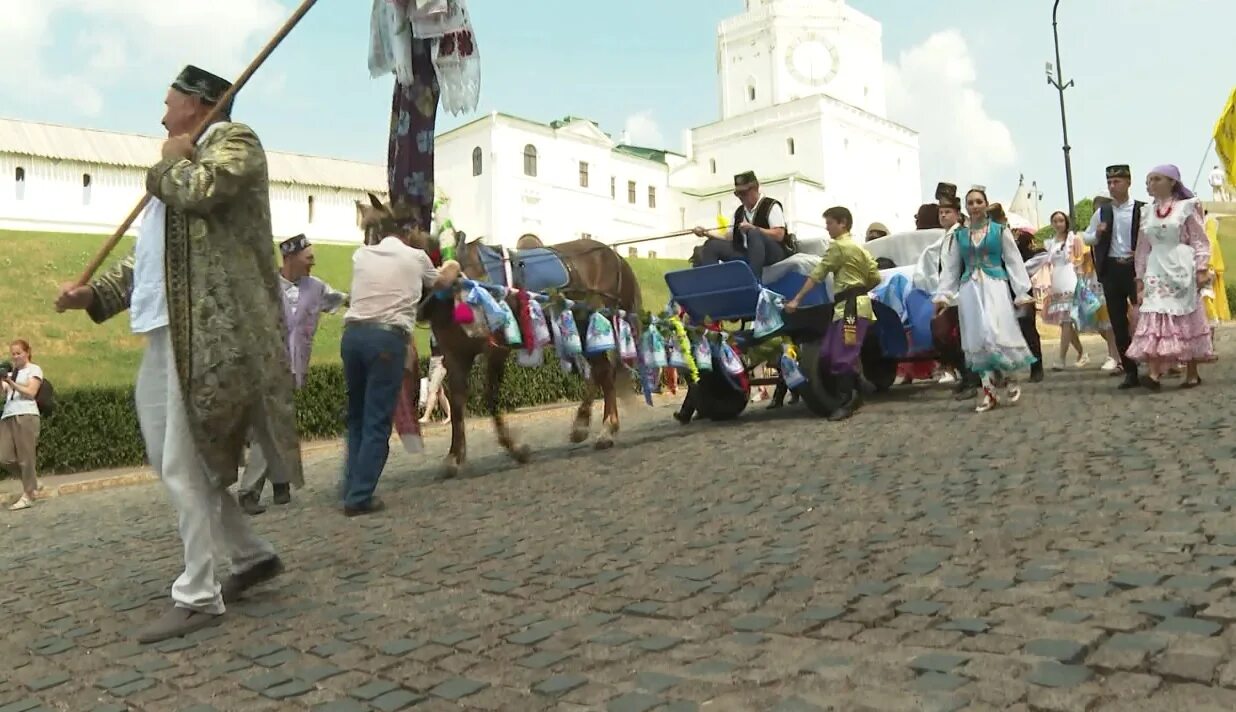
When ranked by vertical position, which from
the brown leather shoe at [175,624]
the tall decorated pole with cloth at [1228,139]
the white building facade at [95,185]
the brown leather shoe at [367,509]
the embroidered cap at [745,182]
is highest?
the white building facade at [95,185]

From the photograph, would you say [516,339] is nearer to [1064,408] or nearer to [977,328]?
[977,328]

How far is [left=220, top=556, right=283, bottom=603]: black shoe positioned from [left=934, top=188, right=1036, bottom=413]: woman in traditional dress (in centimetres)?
638

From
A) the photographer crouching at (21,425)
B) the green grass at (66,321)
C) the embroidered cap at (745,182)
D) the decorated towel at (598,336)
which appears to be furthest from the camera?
the green grass at (66,321)

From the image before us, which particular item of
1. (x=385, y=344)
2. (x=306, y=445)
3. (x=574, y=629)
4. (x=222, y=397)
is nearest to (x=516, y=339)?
(x=385, y=344)

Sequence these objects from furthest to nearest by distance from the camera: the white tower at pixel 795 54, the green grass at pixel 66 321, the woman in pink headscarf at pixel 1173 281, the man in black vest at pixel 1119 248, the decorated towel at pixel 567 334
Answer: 1. the white tower at pixel 795 54
2. the green grass at pixel 66 321
3. the man in black vest at pixel 1119 248
4. the woman in pink headscarf at pixel 1173 281
5. the decorated towel at pixel 567 334

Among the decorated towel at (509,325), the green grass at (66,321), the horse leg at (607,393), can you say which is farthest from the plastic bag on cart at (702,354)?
the green grass at (66,321)

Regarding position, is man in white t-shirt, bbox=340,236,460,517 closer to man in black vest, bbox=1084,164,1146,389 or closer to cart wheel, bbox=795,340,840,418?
cart wheel, bbox=795,340,840,418

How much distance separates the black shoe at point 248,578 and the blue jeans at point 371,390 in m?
1.99

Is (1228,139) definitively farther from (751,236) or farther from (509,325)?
(509,325)

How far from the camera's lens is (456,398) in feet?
25.4

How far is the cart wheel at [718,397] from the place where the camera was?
10023 mm

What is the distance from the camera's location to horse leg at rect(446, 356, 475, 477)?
7715mm

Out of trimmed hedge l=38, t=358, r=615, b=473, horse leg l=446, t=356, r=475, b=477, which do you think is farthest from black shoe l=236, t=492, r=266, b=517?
trimmed hedge l=38, t=358, r=615, b=473

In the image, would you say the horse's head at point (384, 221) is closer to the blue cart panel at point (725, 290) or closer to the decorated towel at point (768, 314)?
the blue cart panel at point (725, 290)
